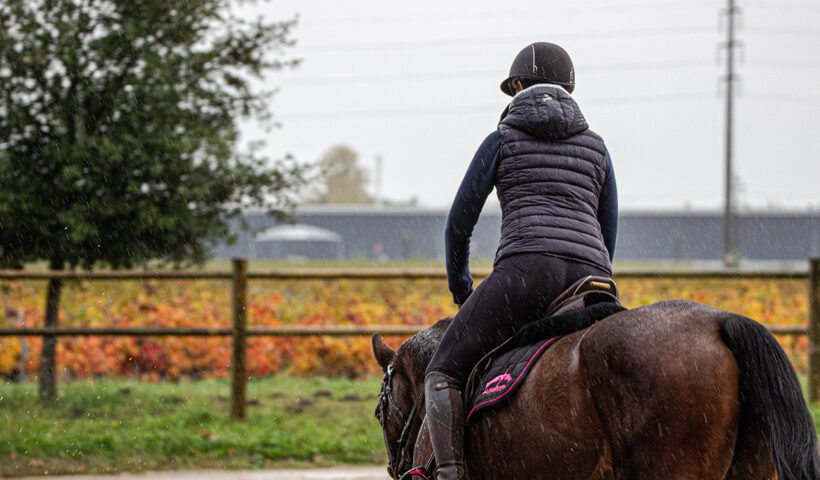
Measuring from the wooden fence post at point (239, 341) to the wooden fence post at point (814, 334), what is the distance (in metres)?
5.13

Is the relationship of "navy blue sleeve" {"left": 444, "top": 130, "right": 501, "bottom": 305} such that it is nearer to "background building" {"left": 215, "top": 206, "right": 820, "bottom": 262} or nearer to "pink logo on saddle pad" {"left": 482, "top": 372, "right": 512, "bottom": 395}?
"pink logo on saddle pad" {"left": 482, "top": 372, "right": 512, "bottom": 395}

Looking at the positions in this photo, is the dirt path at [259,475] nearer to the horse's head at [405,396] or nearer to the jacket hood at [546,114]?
the horse's head at [405,396]

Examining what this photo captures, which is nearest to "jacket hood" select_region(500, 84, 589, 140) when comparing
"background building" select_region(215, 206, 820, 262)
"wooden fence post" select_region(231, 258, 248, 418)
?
"wooden fence post" select_region(231, 258, 248, 418)

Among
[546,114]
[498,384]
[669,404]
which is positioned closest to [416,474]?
[498,384]

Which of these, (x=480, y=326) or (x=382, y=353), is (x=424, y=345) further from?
(x=480, y=326)

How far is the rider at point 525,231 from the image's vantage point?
2676 mm

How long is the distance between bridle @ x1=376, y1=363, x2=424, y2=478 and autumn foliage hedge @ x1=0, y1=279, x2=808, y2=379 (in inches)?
192

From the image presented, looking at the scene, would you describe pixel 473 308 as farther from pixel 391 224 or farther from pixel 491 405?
pixel 391 224

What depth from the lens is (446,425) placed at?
273 centimetres

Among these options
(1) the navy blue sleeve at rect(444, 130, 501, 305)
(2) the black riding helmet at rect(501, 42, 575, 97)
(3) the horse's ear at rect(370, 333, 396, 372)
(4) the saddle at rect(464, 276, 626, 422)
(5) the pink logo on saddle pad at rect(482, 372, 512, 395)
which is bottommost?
(3) the horse's ear at rect(370, 333, 396, 372)

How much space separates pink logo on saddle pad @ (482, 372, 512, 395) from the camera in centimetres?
256

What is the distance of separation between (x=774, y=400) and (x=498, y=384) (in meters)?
0.87

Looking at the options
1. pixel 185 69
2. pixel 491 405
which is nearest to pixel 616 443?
pixel 491 405

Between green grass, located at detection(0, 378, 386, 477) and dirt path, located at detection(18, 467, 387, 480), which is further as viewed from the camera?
green grass, located at detection(0, 378, 386, 477)
